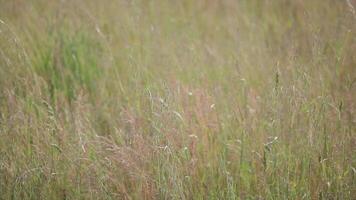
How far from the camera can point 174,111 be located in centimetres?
271

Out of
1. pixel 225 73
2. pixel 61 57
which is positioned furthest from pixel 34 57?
pixel 225 73

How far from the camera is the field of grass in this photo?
2693mm

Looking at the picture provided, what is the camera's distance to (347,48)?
366cm

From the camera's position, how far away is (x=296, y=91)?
284 centimetres

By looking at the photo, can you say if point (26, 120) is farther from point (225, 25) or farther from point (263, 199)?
point (225, 25)

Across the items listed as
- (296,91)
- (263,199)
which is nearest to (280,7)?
(296,91)

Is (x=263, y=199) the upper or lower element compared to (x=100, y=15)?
lower

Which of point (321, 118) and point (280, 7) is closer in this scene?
point (321, 118)

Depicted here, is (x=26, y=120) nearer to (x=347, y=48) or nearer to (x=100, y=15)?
(x=100, y=15)

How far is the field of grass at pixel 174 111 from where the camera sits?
269 centimetres

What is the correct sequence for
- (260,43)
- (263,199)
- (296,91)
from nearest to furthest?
(263,199) < (296,91) < (260,43)

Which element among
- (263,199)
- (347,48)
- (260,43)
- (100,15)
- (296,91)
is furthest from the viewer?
(100,15)

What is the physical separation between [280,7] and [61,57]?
2183 mm

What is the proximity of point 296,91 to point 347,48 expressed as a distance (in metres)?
1.07
